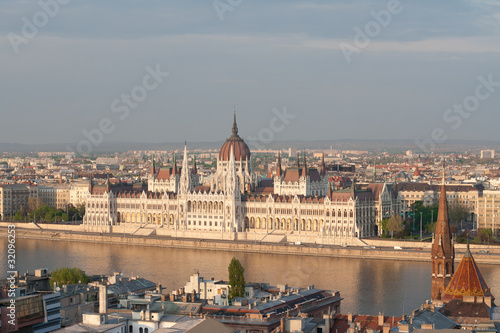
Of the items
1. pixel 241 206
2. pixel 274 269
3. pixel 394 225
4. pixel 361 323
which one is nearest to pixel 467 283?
pixel 361 323

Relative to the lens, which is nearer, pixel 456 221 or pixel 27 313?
pixel 27 313

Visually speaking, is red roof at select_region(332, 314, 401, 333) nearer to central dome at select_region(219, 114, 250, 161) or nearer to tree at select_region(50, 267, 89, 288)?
tree at select_region(50, 267, 89, 288)

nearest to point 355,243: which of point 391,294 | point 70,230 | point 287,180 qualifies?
point 287,180

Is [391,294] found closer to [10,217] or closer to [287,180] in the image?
[287,180]

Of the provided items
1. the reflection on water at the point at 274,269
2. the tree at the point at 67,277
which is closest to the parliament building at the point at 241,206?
the reflection on water at the point at 274,269

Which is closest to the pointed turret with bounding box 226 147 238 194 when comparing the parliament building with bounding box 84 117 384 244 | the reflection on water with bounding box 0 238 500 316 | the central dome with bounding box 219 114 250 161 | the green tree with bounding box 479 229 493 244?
the parliament building with bounding box 84 117 384 244

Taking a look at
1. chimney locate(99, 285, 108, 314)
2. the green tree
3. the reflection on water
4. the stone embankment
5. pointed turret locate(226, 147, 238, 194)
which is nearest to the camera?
chimney locate(99, 285, 108, 314)
